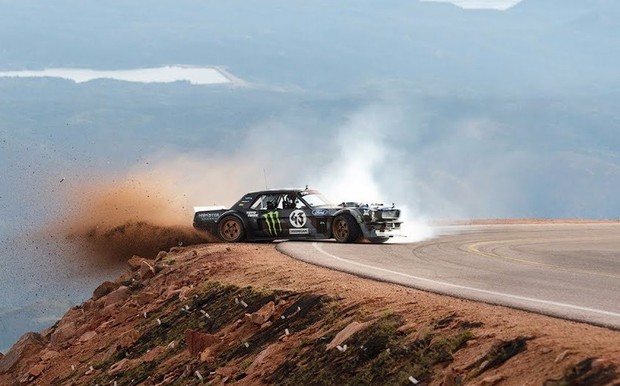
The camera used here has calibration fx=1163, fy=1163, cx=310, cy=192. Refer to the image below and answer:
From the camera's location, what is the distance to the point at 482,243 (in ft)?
96.6

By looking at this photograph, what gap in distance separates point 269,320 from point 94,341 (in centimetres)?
561

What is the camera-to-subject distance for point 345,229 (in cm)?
2828

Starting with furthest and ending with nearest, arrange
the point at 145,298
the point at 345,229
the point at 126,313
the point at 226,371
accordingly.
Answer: the point at 345,229 < the point at 145,298 < the point at 126,313 < the point at 226,371

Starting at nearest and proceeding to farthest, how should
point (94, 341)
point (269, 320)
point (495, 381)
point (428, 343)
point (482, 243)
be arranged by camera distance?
1. point (495, 381)
2. point (428, 343)
3. point (269, 320)
4. point (94, 341)
5. point (482, 243)

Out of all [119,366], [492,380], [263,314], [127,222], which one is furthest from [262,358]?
[127,222]

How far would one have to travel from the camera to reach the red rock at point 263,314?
17688 mm

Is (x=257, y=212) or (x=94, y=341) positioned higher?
(x=257, y=212)

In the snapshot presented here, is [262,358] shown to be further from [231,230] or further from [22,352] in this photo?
[231,230]

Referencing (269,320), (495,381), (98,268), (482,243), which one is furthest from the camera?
(98,268)

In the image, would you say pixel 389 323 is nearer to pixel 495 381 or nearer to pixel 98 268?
pixel 495 381

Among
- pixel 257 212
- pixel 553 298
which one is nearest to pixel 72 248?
pixel 257 212

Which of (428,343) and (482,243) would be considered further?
(482,243)

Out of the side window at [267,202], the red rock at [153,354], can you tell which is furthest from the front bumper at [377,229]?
the red rock at [153,354]

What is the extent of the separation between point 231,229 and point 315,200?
7.54 feet
